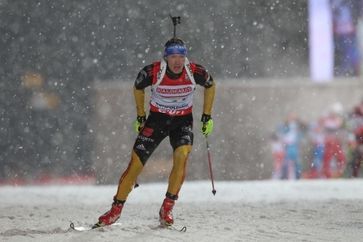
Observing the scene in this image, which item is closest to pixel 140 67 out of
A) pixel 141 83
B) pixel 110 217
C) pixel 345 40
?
pixel 345 40

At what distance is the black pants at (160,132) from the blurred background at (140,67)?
30.2 ft

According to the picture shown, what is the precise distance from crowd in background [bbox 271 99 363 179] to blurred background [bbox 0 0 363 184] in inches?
3.9

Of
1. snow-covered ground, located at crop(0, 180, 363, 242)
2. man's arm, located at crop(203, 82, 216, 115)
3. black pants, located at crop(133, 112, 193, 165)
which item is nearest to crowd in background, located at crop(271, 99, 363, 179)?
snow-covered ground, located at crop(0, 180, 363, 242)

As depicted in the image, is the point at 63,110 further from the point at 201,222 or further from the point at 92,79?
the point at 201,222

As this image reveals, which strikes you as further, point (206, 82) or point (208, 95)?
point (208, 95)

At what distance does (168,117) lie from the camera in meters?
8.22

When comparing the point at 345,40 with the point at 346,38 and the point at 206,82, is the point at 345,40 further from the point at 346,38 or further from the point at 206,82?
the point at 206,82

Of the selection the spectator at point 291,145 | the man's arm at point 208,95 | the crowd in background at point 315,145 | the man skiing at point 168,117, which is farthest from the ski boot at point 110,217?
the spectator at point 291,145

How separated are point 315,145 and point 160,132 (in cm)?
1077

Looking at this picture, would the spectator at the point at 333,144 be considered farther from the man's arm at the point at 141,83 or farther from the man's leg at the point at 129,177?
the man's leg at the point at 129,177

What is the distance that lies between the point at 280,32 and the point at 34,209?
15.1m

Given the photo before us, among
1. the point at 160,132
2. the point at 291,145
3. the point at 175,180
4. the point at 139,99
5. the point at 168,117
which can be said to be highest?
the point at 291,145

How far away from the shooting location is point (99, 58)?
22.2 meters

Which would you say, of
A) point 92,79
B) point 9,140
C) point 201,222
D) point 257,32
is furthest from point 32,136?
point 201,222
